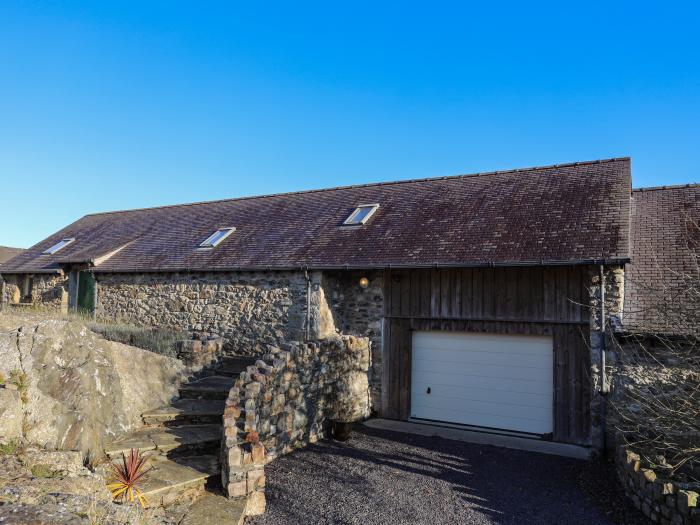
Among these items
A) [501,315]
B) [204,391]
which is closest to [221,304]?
[204,391]

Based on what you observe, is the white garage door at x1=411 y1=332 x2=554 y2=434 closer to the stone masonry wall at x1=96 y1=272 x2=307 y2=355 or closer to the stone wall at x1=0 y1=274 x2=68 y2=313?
the stone masonry wall at x1=96 y1=272 x2=307 y2=355

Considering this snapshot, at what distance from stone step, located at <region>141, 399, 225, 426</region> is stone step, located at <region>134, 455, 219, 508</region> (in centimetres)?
97

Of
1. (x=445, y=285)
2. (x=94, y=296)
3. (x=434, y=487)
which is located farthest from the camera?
(x=94, y=296)

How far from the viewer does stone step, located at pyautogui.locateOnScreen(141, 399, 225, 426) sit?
6.90 m

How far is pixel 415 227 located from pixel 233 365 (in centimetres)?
498

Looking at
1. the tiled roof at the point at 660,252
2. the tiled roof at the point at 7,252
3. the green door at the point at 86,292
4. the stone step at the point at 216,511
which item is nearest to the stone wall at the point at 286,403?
the stone step at the point at 216,511

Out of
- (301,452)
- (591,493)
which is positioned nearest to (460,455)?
(591,493)

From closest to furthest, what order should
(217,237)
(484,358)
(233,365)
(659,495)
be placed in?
(659,495), (484,358), (233,365), (217,237)

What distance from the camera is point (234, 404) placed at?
658 centimetres

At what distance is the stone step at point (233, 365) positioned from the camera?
30.1 ft

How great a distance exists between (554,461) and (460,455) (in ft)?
4.81

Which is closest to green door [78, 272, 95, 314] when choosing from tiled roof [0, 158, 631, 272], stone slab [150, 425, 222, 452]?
tiled roof [0, 158, 631, 272]

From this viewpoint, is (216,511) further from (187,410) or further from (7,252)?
(7,252)

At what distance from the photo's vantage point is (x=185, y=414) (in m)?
7.07
